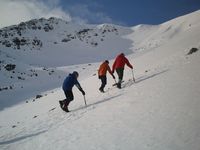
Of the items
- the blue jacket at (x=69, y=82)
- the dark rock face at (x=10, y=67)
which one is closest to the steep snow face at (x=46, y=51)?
the dark rock face at (x=10, y=67)

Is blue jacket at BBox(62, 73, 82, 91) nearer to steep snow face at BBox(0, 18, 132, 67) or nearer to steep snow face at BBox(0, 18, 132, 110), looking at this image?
steep snow face at BBox(0, 18, 132, 110)

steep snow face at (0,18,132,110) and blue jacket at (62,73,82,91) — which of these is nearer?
blue jacket at (62,73,82,91)

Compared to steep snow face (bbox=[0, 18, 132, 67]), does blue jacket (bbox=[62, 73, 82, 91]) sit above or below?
below

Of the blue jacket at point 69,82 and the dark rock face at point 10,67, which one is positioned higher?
the dark rock face at point 10,67

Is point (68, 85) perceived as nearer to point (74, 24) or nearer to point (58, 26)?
point (58, 26)

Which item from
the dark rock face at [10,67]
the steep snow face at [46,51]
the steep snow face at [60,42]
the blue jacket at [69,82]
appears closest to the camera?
the blue jacket at [69,82]

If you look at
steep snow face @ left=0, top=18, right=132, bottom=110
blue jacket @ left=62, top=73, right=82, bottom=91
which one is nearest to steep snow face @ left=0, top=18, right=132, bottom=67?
steep snow face @ left=0, top=18, right=132, bottom=110

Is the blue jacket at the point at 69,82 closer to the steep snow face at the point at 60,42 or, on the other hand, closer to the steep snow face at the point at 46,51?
the steep snow face at the point at 46,51

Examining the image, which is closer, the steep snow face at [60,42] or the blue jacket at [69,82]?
the blue jacket at [69,82]

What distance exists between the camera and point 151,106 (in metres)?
10.4

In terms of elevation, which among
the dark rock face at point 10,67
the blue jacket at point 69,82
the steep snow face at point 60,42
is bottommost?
the blue jacket at point 69,82

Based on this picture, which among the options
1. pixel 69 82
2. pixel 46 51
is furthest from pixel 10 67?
pixel 69 82

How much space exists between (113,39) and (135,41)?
7317 mm

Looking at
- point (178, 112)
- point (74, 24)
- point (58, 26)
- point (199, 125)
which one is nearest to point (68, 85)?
point (178, 112)
